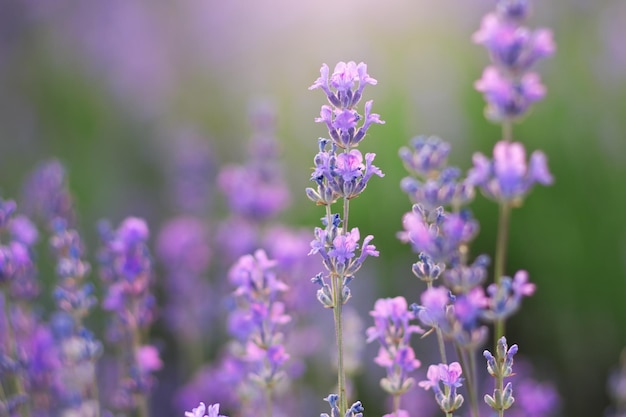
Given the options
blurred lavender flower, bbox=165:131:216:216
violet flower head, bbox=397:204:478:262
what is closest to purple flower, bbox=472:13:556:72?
violet flower head, bbox=397:204:478:262

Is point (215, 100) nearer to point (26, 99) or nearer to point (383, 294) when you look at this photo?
point (26, 99)

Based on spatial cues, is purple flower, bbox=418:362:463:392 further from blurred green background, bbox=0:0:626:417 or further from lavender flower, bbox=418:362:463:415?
blurred green background, bbox=0:0:626:417

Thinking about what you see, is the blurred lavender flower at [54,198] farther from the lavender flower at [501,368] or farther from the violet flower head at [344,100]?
the lavender flower at [501,368]

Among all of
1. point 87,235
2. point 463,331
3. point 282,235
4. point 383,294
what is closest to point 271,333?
point 463,331

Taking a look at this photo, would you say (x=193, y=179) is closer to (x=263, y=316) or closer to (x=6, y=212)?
(x=6, y=212)

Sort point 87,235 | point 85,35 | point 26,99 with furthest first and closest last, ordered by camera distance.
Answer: point 85,35 → point 26,99 → point 87,235

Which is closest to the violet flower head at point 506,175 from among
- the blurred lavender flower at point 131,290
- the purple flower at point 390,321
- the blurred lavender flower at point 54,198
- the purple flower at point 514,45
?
the purple flower at point 514,45
